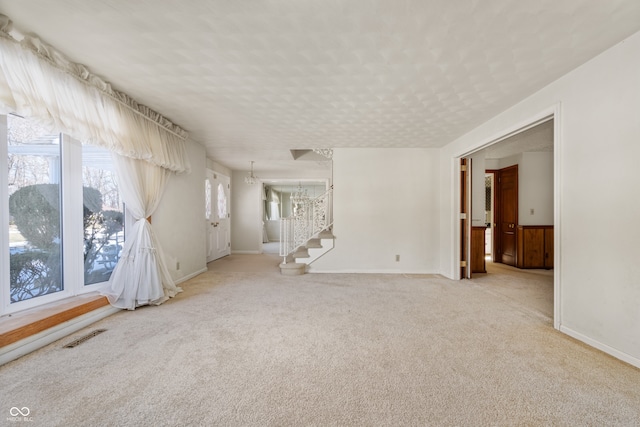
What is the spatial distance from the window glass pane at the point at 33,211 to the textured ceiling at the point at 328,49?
853 millimetres

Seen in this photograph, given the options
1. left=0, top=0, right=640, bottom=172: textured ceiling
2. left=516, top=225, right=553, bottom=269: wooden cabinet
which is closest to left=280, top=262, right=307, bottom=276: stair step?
left=0, top=0, right=640, bottom=172: textured ceiling

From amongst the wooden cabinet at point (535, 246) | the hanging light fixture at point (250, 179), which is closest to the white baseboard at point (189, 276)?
the hanging light fixture at point (250, 179)

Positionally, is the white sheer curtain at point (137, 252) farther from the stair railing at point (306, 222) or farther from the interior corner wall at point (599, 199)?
the interior corner wall at point (599, 199)

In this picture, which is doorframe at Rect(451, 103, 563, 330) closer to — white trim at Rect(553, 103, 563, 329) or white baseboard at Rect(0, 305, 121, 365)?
white trim at Rect(553, 103, 563, 329)

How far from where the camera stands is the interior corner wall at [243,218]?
7406 millimetres

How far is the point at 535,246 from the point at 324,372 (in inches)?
228

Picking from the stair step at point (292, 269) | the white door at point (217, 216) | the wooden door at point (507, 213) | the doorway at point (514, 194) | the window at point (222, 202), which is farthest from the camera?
the window at point (222, 202)

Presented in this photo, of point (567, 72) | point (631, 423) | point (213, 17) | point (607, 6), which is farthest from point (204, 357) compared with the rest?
point (567, 72)

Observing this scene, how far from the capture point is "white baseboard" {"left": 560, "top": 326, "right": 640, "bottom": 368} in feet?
5.97

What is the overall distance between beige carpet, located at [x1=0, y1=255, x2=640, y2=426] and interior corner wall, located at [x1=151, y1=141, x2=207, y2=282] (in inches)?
44.8

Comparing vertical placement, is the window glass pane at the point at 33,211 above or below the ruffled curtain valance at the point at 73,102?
below

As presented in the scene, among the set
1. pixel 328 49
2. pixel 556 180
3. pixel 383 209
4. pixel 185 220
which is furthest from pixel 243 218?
pixel 556 180

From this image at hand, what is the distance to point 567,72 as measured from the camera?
229 centimetres

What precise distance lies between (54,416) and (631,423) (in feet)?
10.1
